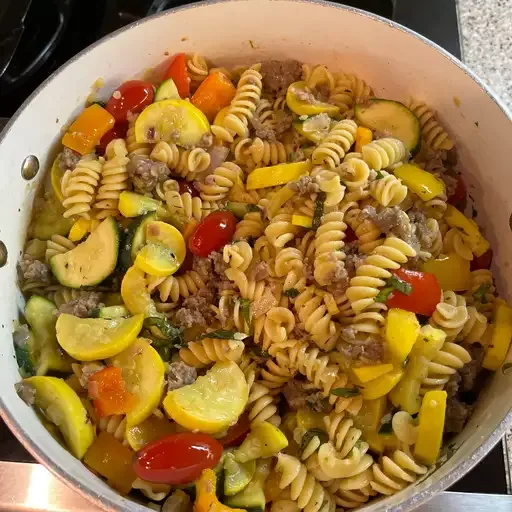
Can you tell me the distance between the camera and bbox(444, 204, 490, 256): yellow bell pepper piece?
1839 millimetres

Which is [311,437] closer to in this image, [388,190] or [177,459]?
[177,459]

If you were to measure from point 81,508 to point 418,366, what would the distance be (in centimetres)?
96

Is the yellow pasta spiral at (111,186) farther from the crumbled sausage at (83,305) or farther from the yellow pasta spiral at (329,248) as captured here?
the yellow pasta spiral at (329,248)

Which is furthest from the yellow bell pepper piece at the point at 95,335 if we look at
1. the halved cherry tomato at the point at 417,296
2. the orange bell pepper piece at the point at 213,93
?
the orange bell pepper piece at the point at 213,93

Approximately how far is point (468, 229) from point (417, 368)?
505mm

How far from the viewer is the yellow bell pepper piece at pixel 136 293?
1722 mm

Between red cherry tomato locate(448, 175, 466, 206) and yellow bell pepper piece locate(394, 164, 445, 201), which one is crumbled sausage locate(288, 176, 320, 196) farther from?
red cherry tomato locate(448, 175, 466, 206)

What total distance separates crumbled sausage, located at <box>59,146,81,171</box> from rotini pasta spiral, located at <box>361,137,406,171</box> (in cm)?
88

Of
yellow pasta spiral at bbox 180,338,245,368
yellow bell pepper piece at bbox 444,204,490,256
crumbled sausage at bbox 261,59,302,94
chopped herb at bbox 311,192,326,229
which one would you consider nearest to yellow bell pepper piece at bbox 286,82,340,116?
crumbled sausage at bbox 261,59,302,94

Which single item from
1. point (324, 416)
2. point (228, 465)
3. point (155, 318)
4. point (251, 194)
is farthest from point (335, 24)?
point (228, 465)

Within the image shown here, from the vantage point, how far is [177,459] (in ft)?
4.83

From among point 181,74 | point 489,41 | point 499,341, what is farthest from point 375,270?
point 489,41

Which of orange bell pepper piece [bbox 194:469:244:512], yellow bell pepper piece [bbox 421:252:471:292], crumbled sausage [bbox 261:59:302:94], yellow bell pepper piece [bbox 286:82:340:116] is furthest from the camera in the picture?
crumbled sausage [bbox 261:59:302:94]

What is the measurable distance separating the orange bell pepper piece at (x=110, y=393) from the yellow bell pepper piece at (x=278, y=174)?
0.68 metres
